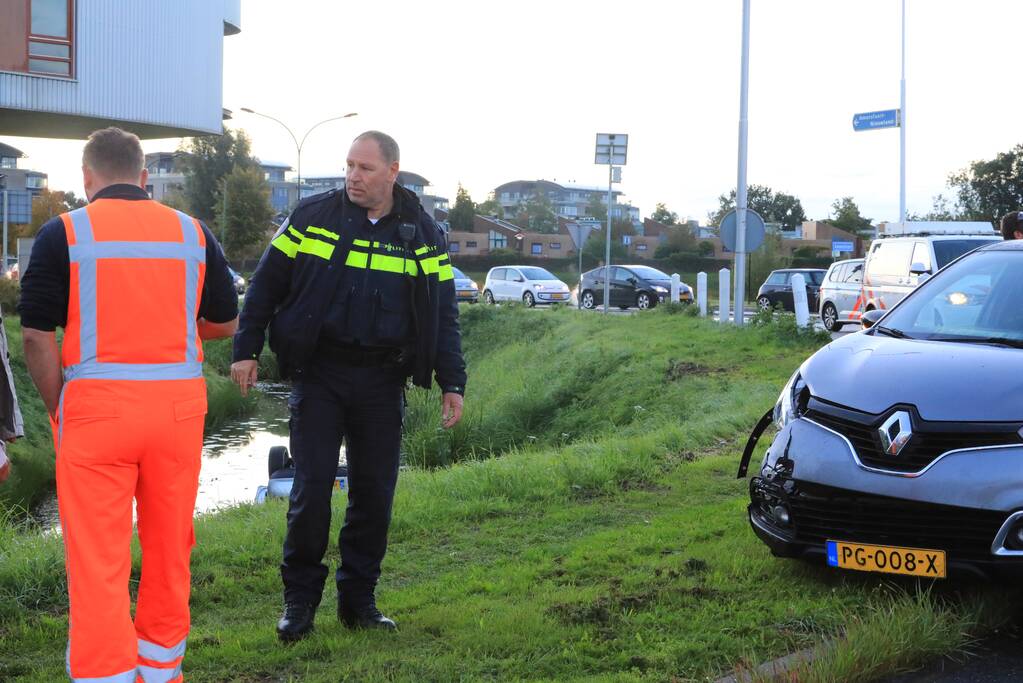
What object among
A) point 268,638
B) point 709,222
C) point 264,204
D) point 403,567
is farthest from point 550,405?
point 709,222

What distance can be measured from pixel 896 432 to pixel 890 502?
0.27 meters

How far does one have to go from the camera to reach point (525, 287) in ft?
126

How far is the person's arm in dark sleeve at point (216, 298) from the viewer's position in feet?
12.9

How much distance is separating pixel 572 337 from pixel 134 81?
36.2ft

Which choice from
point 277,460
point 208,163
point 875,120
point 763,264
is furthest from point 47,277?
point 208,163

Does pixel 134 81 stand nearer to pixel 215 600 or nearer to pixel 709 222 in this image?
pixel 215 600

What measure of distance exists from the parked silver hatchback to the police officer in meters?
17.5

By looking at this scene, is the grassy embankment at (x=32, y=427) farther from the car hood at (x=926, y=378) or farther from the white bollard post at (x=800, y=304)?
the white bollard post at (x=800, y=304)

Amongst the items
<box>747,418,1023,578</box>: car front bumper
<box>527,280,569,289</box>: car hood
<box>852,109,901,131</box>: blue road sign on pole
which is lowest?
<box>747,418,1023,578</box>: car front bumper

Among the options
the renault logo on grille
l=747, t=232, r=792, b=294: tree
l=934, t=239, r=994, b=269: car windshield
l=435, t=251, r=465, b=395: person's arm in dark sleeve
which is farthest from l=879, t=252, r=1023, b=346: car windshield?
l=747, t=232, r=792, b=294: tree

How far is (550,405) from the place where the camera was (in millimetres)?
16922

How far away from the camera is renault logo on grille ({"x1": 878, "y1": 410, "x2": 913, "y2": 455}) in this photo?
4402 mm

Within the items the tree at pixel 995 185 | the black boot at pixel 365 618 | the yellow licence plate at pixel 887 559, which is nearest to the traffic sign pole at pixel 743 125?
the yellow licence plate at pixel 887 559

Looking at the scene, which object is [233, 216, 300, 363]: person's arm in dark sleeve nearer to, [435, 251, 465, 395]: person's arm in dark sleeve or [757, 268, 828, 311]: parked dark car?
[435, 251, 465, 395]: person's arm in dark sleeve
